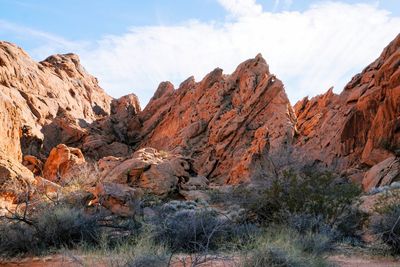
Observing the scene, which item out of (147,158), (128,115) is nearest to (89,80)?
(128,115)

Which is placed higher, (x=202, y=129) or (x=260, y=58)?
(x=260, y=58)

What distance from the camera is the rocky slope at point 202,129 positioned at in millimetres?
20203

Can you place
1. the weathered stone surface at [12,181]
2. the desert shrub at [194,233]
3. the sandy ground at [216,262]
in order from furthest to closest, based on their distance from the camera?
the weathered stone surface at [12,181] < the desert shrub at [194,233] < the sandy ground at [216,262]

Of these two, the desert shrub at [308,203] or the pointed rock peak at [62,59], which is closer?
the desert shrub at [308,203]

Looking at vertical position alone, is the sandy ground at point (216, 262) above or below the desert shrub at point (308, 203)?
below

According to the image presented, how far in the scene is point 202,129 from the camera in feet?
124

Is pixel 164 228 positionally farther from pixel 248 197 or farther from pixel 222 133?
pixel 222 133

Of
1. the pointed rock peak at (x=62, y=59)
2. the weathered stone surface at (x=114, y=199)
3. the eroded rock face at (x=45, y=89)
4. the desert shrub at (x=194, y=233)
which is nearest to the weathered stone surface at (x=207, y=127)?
the eroded rock face at (x=45, y=89)

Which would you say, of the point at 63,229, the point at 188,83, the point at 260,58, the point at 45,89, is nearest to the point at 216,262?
the point at 63,229

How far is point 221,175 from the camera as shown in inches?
1283

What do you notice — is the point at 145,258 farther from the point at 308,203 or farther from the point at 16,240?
the point at 308,203

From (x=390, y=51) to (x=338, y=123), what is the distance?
575cm

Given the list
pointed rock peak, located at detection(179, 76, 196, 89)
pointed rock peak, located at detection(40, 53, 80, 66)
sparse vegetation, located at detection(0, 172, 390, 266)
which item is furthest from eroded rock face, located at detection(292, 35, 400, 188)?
pointed rock peak, located at detection(40, 53, 80, 66)

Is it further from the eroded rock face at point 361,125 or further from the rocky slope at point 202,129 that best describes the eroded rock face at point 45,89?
the eroded rock face at point 361,125
